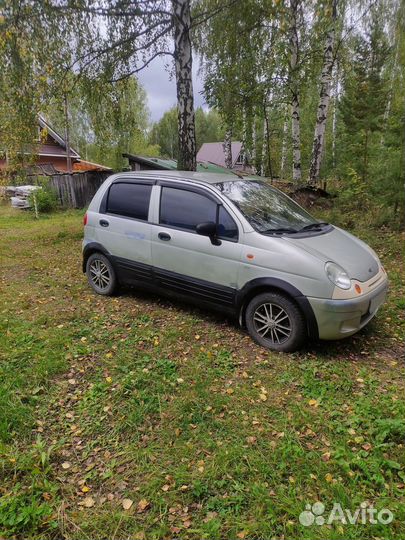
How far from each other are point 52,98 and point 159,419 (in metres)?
7.80

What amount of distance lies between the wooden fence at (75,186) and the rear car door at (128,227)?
12.0 meters

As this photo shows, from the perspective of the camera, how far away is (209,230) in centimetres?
388

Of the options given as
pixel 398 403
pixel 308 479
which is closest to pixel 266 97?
pixel 398 403

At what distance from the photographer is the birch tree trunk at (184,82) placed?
6859mm

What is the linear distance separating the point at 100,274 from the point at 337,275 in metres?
3.50

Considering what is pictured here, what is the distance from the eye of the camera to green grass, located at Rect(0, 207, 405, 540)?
2.09m

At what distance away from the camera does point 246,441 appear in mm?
2609

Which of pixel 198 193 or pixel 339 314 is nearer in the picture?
pixel 339 314

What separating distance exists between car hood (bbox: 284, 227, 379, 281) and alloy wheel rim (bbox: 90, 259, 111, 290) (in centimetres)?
290

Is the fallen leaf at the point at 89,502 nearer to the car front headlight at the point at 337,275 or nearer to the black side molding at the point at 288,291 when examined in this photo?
the black side molding at the point at 288,291

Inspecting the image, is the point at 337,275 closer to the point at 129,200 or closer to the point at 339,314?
the point at 339,314

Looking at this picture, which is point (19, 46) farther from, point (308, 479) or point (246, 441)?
point (308, 479)

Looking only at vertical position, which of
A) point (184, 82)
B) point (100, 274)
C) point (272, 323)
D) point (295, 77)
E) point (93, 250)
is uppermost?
point (295, 77)

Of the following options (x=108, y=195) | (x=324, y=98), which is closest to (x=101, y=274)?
(x=108, y=195)
